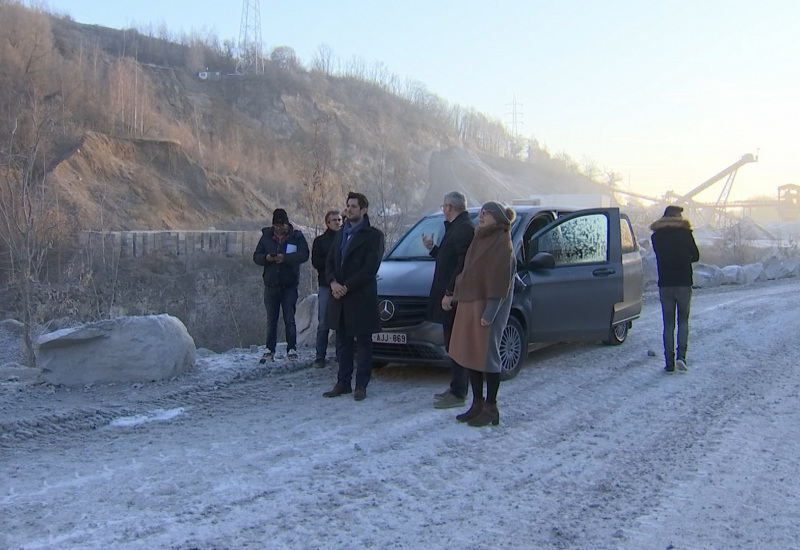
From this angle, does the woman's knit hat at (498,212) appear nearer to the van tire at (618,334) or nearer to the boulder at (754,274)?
the van tire at (618,334)

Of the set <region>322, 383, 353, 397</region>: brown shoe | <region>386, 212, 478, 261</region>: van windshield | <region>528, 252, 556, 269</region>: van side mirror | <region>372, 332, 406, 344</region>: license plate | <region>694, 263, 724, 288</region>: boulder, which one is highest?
<region>386, 212, 478, 261</region>: van windshield

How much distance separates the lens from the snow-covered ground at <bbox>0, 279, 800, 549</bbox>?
383 centimetres

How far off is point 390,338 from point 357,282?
1023 millimetres

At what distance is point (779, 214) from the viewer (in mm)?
85688

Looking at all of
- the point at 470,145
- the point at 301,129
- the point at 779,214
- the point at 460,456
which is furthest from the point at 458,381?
the point at 779,214

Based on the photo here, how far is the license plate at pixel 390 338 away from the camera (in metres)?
7.22

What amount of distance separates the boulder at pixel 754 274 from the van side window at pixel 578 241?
44.3 ft

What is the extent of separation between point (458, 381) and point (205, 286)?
2373 centimetres

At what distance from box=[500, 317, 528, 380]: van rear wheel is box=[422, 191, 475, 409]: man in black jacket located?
→ 3.45 feet

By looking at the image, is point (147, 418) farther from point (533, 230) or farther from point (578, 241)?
point (578, 241)

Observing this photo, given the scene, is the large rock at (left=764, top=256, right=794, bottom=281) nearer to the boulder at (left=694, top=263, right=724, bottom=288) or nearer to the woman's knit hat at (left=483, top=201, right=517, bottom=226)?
the boulder at (left=694, top=263, right=724, bottom=288)

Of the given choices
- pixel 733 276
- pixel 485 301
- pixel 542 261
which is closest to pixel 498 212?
pixel 485 301

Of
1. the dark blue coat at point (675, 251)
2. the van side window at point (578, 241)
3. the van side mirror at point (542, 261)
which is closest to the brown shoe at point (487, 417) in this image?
the van side mirror at point (542, 261)

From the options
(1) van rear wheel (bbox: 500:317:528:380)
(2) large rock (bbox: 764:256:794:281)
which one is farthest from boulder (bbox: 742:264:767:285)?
(1) van rear wheel (bbox: 500:317:528:380)
